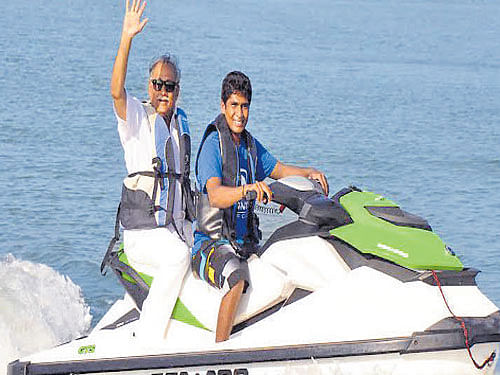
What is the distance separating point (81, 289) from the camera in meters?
7.73

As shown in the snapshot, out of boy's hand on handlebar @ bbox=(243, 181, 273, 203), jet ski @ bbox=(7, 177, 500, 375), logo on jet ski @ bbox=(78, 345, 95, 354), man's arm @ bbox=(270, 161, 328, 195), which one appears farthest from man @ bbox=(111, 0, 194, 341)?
boy's hand on handlebar @ bbox=(243, 181, 273, 203)

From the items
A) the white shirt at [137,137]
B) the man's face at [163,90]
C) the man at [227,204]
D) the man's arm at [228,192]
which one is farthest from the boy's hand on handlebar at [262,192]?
the man's face at [163,90]

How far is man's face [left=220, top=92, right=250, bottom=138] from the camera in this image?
14.5ft

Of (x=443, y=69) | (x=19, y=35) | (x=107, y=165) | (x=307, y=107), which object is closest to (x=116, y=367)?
(x=107, y=165)

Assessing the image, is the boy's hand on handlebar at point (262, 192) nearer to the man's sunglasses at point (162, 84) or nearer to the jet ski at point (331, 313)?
the jet ski at point (331, 313)

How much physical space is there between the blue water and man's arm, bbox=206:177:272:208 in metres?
3.05

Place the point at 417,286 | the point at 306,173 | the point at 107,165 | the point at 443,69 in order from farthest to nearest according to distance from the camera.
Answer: the point at 443,69
the point at 107,165
the point at 306,173
the point at 417,286

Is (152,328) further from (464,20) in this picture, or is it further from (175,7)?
(464,20)

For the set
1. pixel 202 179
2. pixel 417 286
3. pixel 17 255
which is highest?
pixel 202 179

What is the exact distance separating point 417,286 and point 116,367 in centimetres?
150

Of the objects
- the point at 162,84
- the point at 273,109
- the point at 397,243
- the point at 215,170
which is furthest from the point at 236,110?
the point at 273,109

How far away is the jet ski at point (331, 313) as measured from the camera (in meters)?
4.08

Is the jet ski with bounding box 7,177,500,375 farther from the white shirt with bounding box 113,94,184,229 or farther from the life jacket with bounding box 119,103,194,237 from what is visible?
the white shirt with bounding box 113,94,184,229

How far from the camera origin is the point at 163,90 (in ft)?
15.1
